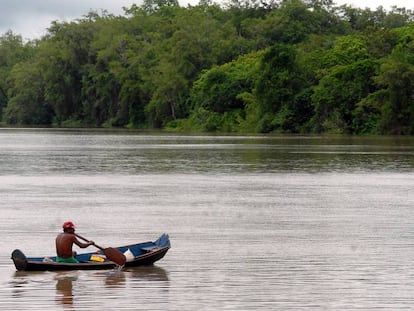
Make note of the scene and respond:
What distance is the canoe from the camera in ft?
60.2

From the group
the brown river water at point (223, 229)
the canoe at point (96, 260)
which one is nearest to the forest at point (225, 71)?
the brown river water at point (223, 229)

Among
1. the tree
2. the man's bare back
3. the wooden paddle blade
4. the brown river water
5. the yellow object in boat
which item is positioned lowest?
the brown river water

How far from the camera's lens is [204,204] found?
32531mm

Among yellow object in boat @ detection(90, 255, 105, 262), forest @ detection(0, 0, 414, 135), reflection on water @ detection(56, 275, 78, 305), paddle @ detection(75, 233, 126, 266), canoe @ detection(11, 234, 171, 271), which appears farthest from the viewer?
forest @ detection(0, 0, 414, 135)

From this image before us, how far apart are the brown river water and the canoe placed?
0.16 meters

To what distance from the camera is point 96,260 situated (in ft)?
62.5

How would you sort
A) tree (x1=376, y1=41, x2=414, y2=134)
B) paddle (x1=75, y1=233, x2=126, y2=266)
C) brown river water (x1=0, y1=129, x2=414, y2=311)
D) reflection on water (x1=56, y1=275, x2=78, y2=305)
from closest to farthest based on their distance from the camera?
reflection on water (x1=56, y1=275, x2=78, y2=305), brown river water (x1=0, y1=129, x2=414, y2=311), paddle (x1=75, y1=233, x2=126, y2=266), tree (x1=376, y1=41, x2=414, y2=134)

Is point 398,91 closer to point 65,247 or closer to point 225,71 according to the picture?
point 225,71

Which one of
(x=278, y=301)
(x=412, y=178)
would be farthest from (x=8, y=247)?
(x=412, y=178)

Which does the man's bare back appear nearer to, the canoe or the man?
Result: the man

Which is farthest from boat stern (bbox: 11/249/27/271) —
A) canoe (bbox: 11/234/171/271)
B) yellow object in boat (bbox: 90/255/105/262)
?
yellow object in boat (bbox: 90/255/105/262)

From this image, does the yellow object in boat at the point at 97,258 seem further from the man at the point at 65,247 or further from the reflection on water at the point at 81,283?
the man at the point at 65,247

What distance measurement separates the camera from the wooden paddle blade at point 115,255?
60.7 feet

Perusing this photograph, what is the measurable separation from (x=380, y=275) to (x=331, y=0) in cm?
13317
